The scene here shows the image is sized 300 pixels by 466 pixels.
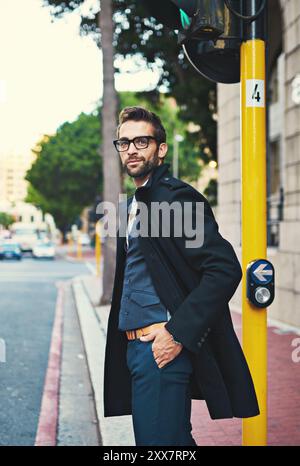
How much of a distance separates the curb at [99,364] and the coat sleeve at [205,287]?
2197mm

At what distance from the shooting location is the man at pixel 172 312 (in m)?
2.36

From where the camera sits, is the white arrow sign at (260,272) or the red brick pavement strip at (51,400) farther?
the red brick pavement strip at (51,400)

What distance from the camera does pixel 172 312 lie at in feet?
7.91

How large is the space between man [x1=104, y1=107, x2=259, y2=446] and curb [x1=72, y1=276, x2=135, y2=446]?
1.96 metres

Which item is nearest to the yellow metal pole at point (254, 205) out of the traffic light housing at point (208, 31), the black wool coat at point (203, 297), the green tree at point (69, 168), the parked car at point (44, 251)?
the traffic light housing at point (208, 31)

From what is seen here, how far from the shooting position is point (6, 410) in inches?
211

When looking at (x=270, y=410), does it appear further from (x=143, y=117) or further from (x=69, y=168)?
(x=69, y=168)

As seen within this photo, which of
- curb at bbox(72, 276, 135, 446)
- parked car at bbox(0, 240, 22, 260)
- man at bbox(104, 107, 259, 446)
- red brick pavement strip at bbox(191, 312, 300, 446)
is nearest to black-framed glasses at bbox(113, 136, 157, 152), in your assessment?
man at bbox(104, 107, 259, 446)

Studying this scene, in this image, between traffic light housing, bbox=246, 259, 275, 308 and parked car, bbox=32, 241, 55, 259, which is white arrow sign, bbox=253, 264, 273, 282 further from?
parked car, bbox=32, 241, 55, 259

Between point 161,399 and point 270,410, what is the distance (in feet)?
8.40

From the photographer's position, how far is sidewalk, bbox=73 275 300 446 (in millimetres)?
4125

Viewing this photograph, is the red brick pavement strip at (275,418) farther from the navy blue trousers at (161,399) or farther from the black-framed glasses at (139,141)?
the black-framed glasses at (139,141)

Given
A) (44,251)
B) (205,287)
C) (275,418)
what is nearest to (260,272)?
(205,287)
